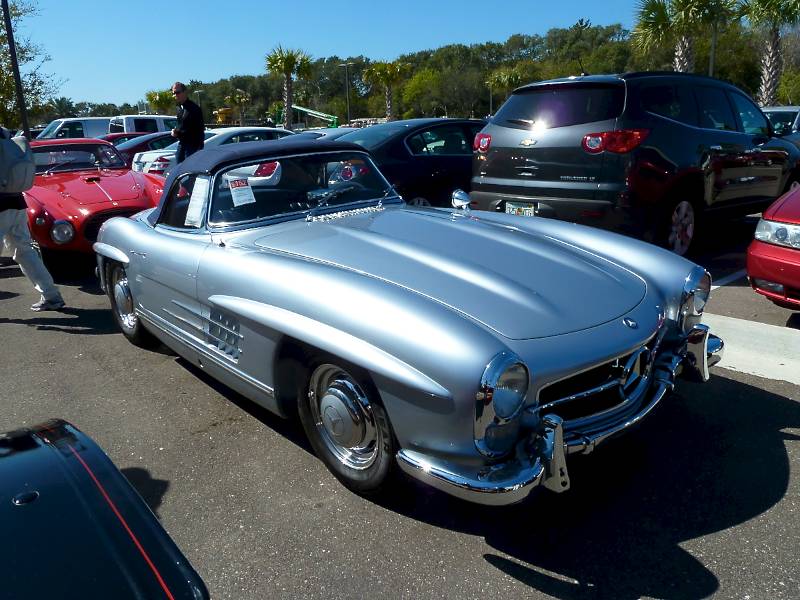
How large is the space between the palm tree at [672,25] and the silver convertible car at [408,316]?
21750mm

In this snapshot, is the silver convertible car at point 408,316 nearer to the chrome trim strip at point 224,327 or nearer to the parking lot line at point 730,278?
the chrome trim strip at point 224,327

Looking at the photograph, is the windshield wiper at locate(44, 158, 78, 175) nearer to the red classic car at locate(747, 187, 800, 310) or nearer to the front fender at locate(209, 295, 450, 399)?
the front fender at locate(209, 295, 450, 399)

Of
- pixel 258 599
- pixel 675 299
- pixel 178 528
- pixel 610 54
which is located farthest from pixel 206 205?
pixel 610 54

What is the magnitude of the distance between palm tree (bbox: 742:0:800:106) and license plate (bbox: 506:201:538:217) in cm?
1902

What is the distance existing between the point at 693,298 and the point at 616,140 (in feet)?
9.24

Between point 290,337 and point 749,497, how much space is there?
1.98 meters

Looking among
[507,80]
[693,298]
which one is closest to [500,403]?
[693,298]

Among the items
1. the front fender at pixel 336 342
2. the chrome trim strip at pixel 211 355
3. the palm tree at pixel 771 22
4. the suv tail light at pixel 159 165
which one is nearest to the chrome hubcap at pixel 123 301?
the chrome trim strip at pixel 211 355

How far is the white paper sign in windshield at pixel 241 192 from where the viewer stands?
3.77m

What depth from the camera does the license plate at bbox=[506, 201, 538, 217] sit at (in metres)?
6.10

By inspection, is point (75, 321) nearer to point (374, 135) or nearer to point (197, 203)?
point (197, 203)

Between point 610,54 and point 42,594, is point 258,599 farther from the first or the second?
point 610,54

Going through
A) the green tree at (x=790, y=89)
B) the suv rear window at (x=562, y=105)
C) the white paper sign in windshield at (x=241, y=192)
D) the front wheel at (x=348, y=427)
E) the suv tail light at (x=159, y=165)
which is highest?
the green tree at (x=790, y=89)

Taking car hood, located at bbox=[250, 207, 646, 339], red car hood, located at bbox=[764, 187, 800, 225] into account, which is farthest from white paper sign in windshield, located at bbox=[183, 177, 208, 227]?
red car hood, located at bbox=[764, 187, 800, 225]
